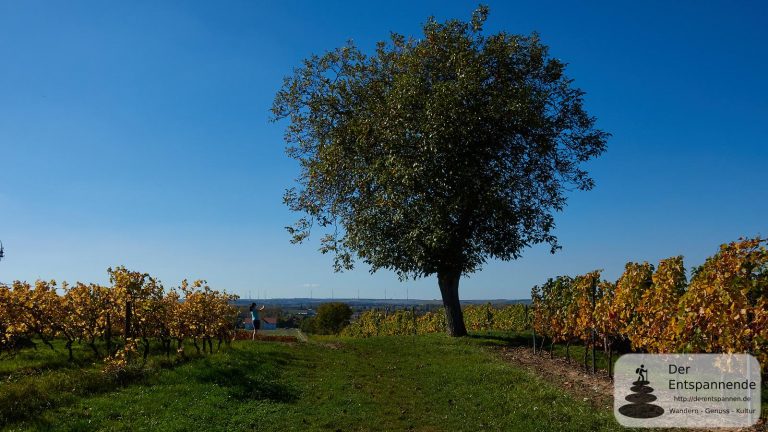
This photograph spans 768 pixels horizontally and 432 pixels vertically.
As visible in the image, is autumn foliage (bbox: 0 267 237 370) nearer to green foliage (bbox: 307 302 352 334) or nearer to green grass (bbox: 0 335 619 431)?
green grass (bbox: 0 335 619 431)

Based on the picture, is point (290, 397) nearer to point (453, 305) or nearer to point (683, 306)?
point (683, 306)

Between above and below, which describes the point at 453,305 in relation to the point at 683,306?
below

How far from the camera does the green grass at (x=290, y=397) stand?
36.8ft

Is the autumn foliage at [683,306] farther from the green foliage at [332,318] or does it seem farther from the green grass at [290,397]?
the green foliage at [332,318]

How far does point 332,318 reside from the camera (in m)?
77.1

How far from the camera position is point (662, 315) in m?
12.6

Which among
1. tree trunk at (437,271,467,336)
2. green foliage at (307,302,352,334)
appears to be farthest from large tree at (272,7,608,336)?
green foliage at (307,302,352,334)

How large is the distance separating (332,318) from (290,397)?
63.6 metres

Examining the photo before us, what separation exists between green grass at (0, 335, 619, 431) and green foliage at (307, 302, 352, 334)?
56893 millimetres

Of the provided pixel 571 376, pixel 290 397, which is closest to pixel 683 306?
pixel 571 376

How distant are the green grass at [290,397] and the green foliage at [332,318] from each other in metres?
56.9

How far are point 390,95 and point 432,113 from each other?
8.44 feet

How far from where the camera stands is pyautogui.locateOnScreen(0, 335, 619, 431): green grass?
36.8 ft

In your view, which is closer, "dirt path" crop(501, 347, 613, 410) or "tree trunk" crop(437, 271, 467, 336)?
"dirt path" crop(501, 347, 613, 410)
